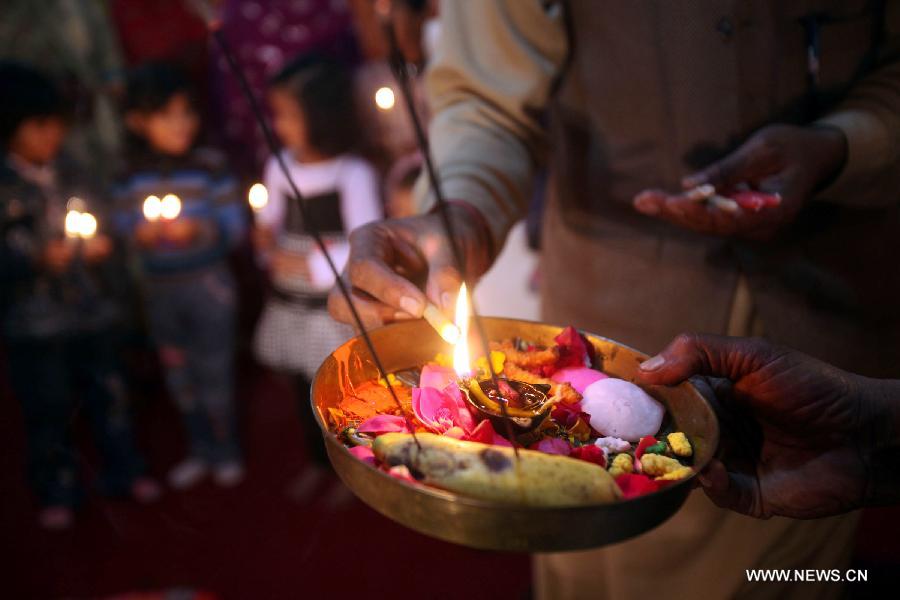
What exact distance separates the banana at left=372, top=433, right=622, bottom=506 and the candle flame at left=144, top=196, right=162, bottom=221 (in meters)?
2.56

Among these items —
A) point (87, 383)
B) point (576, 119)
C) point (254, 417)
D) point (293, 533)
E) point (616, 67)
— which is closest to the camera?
point (616, 67)

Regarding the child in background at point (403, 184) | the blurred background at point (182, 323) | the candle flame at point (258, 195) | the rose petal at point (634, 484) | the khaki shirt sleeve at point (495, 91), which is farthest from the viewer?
the child in background at point (403, 184)

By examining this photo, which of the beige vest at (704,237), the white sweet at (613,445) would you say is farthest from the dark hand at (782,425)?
the beige vest at (704,237)

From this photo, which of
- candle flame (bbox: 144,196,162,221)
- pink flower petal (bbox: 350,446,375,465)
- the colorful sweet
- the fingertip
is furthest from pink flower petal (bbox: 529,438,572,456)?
candle flame (bbox: 144,196,162,221)

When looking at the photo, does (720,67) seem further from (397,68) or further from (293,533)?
(293,533)

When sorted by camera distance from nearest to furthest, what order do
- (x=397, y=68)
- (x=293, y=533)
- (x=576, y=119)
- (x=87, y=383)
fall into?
(x=397, y=68), (x=576, y=119), (x=293, y=533), (x=87, y=383)

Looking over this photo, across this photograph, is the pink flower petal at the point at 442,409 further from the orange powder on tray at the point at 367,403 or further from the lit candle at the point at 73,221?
the lit candle at the point at 73,221

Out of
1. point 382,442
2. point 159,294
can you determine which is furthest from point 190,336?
point 382,442

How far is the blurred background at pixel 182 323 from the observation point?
2725 millimetres

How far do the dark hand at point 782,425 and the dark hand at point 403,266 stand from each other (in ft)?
1.24

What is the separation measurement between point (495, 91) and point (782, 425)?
38.5 inches

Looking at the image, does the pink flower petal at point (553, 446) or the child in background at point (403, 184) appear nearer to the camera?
the pink flower petal at point (553, 446)

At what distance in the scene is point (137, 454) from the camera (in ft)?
10.8

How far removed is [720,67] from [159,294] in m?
2.77
